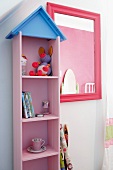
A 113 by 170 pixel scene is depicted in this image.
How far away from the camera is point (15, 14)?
1.58 meters

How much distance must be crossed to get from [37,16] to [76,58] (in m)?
0.61

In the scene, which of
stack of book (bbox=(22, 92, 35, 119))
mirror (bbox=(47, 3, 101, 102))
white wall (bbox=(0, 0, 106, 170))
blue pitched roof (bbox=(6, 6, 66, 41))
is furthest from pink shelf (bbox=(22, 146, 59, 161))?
blue pitched roof (bbox=(6, 6, 66, 41))

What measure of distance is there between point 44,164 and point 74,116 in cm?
53

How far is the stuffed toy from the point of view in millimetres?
1530

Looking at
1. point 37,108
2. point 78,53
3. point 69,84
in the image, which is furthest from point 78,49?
point 37,108

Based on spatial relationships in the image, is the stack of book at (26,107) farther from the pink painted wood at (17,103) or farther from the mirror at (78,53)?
the mirror at (78,53)

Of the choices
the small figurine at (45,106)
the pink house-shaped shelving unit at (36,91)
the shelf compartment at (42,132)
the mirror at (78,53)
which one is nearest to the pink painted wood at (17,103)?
the pink house-shaped shelving unit at (36,91)

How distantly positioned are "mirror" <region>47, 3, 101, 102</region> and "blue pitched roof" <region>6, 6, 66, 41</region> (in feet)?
0.87

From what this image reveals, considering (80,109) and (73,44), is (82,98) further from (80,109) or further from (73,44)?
(73,44)

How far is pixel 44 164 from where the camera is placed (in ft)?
5.58

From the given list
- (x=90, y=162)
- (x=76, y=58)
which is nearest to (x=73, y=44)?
(x=76, y=58)

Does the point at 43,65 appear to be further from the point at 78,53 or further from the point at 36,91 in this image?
the point at 78,53

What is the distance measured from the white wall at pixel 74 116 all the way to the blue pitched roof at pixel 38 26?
226mm

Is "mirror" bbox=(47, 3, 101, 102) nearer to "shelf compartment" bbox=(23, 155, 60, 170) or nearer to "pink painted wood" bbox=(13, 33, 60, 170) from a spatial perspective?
"pink painted wood" bbox=(13, 33, 60, 170)
